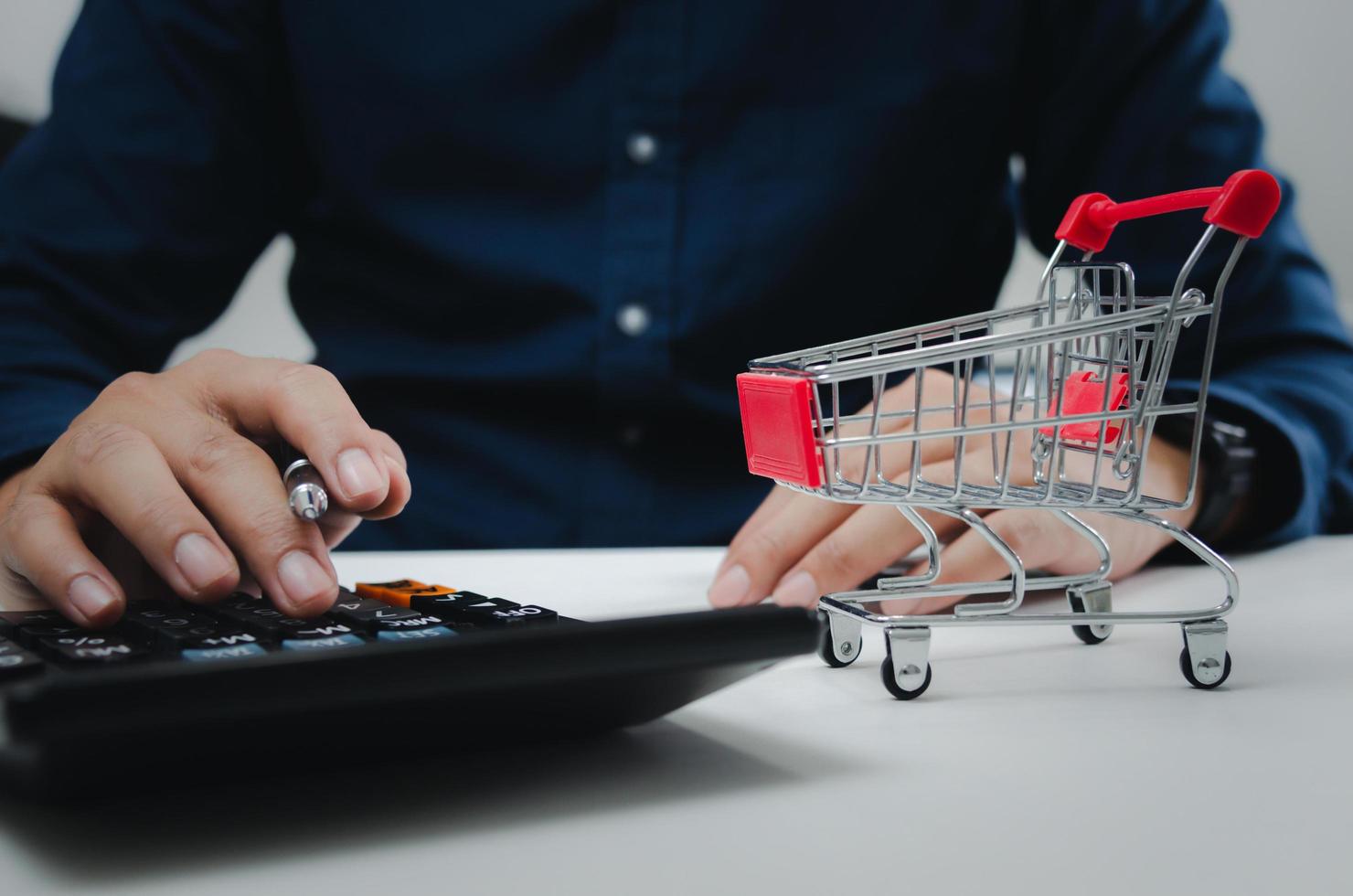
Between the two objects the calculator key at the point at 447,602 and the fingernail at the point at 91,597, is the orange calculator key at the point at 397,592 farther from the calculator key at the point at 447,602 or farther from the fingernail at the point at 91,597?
the fingernail at the point at 91,597

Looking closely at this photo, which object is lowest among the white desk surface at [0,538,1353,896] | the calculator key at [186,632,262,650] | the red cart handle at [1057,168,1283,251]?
the white desk surface at [0,538,1353,896]

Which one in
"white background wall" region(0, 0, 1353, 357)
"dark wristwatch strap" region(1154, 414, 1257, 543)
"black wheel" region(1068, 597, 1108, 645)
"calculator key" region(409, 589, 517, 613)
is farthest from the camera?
"white background wall" region(0, 0, 1353, 357)

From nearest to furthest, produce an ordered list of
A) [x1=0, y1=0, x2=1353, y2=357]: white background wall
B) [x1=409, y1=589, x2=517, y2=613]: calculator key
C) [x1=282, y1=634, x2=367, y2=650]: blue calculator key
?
[x1=282, y1=634, x2=367, y2=650]: blue calculator key < [x1=409, y1=589, x2=517, y2=613]: calculator key < [x1=0, y1=0, x2=1353, y2=357]: white background wall

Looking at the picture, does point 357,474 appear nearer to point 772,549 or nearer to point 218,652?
point 218,652

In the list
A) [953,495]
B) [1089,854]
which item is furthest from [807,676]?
[1089,854]

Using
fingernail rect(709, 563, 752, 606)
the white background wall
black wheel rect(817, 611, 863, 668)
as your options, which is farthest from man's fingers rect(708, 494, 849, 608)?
the white background wall

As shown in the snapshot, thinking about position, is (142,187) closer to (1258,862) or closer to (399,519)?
(399,519)

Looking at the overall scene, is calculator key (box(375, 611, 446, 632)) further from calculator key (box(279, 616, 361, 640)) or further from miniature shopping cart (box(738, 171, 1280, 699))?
miniature shopping cart (box(738, 171, 1280, 699))

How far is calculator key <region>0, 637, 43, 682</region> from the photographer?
0.37 meters

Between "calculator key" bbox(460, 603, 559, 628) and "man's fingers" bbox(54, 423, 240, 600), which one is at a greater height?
"man's fingers" bbox(54, 423, 240, 600)

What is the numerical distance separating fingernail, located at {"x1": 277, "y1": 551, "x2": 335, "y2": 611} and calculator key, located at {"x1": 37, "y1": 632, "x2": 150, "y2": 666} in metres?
0.07

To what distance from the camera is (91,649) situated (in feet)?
1.31

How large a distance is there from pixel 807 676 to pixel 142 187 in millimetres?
1078

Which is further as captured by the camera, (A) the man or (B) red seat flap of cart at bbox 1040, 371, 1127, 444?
(A) the man
